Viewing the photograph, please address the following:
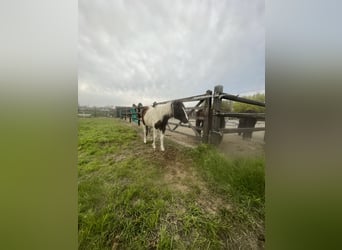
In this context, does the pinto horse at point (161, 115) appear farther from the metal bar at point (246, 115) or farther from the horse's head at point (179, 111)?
the metal bar at point (246, 115)

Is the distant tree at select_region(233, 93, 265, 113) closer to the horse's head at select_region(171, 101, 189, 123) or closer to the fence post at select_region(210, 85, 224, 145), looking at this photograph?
the fence post at select_region(210, 85, 224, 145)

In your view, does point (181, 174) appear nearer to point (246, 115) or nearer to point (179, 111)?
point (179, 111)

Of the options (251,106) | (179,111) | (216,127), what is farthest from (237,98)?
(179,111)

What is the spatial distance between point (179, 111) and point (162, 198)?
513 mm

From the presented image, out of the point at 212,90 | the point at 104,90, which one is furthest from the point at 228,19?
the point at 104,90

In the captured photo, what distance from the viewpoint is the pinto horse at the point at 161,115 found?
952mm

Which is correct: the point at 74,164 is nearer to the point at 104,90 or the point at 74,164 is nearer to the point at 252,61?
the point at 104,90

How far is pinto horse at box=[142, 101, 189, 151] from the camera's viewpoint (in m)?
0.95

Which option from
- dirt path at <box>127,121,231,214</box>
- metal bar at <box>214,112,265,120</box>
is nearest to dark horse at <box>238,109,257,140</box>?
metal bar at <box>214,112,265,120</box>

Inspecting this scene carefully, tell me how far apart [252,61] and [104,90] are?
29.1 inches

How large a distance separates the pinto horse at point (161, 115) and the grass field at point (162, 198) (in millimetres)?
190

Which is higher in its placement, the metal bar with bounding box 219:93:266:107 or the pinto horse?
the metal bar with bounding box 219:93:266:107

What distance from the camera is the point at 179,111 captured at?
0.97 metres

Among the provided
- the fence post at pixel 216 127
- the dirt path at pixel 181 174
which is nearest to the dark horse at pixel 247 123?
the fence post at pixel 216 127
